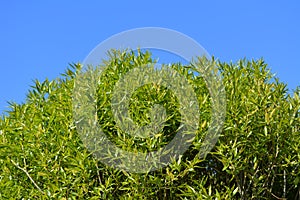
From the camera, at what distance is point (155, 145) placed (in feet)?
22.8

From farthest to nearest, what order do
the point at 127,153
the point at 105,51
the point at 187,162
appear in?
1. the point at 105,51
2. the point at 187,162
3. the point at 127,153

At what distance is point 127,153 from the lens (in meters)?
6.91

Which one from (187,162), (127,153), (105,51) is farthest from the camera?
(105,51)

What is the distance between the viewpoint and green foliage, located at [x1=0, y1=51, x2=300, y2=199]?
279 inches

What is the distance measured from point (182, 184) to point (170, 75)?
5.08 ft

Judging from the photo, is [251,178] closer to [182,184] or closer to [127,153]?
[182,184]

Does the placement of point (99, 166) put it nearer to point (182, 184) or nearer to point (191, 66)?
point (182, 184)

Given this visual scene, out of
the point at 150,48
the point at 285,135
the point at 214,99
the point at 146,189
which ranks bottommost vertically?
the point at 146,189

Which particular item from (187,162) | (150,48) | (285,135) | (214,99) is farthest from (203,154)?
(150,48)

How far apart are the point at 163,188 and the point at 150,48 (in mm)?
2100

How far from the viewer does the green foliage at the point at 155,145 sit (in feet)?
23.2

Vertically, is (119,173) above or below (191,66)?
below

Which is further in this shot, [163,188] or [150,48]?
[150,48]

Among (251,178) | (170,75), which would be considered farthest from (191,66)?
(251,178)
